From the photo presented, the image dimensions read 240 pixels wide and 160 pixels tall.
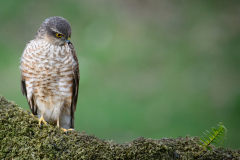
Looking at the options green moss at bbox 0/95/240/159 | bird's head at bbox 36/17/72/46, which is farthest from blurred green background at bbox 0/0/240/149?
green moss at bbox 0/95/240/159

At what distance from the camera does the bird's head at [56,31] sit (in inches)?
154

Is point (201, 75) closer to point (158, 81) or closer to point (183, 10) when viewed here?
point (158, 81)

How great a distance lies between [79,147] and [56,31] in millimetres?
1889

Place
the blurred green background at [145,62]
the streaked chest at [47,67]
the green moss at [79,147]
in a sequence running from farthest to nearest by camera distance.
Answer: the blurred green background at [145,62]
the streaked chest at [47,67]
the green moss at [79,147]

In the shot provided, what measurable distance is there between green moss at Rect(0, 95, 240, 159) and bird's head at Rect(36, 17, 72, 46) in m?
1.51

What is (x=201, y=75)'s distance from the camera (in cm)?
946

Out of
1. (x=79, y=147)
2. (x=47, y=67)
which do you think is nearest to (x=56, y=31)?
(x=47, y=67)

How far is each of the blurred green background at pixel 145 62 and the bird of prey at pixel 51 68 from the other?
333cm

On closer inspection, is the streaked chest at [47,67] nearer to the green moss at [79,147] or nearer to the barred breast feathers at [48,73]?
the barred breast feathers at [48,73]

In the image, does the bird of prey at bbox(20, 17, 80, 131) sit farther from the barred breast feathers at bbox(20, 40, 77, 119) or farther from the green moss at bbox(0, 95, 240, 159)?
the green moss at bbox(0, 95, 240, 159)

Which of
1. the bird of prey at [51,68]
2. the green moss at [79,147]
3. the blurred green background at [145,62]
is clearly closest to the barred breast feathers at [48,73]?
the bird of prey at [51,68]

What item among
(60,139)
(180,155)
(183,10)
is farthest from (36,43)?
(183,10)

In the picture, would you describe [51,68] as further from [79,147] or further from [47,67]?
[79,147]

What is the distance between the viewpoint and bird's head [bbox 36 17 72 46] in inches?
154
